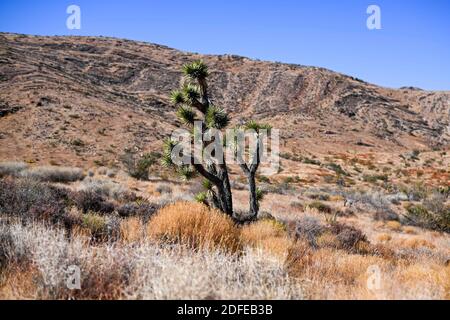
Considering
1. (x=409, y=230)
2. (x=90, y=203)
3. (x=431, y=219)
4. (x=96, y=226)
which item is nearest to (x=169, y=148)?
(x=96, y=226)

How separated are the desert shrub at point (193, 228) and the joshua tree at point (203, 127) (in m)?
2.85

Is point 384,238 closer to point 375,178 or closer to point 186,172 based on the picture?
point 186,172

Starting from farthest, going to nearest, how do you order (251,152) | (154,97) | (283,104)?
(283,104), (154,97), (251,152)

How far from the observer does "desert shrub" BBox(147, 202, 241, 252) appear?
660 cm

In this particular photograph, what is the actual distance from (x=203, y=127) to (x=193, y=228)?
14.2 feet

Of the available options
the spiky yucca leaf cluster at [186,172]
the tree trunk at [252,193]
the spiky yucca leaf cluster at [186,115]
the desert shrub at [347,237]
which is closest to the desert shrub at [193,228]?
the spiky yucca leaf cluster at [186,172]

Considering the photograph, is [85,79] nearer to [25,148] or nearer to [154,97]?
[154,97]

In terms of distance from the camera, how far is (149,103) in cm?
6738

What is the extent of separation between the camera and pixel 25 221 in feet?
23.9

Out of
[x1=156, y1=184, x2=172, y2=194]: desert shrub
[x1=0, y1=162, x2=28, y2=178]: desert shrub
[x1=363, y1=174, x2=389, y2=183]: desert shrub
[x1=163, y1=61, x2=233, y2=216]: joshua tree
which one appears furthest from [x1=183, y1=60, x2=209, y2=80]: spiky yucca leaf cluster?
[x1=363, y1=174, x2=389, y2=183]: desert shrub

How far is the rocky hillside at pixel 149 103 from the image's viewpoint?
131 feet

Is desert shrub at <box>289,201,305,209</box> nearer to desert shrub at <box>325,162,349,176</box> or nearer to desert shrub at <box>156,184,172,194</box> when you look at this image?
desert shrub at <box>156,184,172,194</box>
